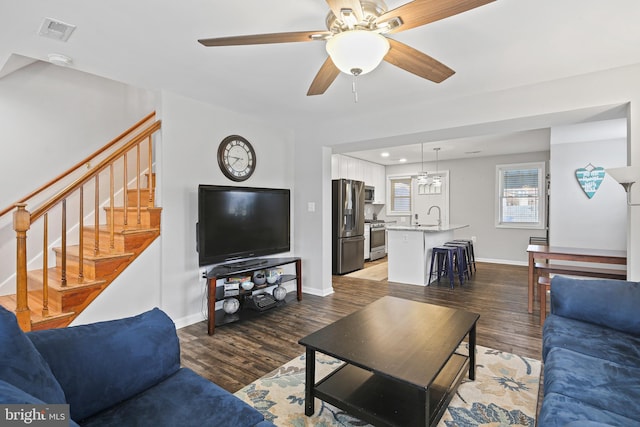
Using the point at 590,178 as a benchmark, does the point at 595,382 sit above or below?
below

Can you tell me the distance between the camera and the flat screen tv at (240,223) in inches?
130

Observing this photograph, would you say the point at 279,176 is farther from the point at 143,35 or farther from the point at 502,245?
the point at 502,245

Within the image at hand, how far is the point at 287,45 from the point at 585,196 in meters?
4.86

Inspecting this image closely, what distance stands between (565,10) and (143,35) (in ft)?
8.87

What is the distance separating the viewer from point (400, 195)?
848cm

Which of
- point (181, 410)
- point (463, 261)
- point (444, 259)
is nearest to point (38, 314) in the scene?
point (181, 410)

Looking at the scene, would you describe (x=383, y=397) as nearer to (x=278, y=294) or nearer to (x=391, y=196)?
(x=278, y=294)

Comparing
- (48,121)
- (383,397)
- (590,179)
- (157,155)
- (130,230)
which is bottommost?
(383,397)

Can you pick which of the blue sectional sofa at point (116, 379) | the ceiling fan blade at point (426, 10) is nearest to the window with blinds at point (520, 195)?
the ceiling fan blade at point (426, 10)

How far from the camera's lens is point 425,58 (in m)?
1.86

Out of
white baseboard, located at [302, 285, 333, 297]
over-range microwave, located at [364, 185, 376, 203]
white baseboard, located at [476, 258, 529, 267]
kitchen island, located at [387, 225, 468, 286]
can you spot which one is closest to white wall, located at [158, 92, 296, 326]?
white baseboard, located at [302, 285, 333, 297]

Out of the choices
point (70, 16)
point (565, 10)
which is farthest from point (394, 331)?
point (70, 16)

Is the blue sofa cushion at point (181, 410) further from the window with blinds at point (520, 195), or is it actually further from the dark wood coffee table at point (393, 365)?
the window with blinds at point (520, 195)

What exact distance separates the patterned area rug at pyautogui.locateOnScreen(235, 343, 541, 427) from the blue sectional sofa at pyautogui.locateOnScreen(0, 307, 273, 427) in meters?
0.71
